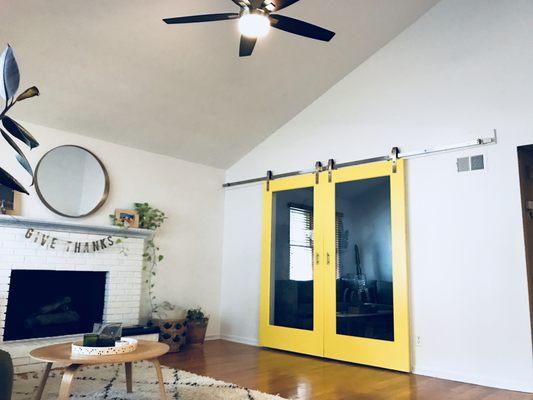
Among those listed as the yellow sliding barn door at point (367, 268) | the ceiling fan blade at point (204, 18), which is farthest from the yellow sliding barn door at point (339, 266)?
the ceiling fan blade at point (204, 18)

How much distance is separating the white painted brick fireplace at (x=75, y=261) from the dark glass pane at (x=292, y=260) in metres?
1.57

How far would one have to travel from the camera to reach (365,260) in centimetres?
442

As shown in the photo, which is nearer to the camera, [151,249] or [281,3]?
[281,3]

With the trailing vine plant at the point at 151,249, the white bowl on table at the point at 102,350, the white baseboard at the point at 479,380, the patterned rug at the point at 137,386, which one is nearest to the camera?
the white bowl on table at the point at 102,350

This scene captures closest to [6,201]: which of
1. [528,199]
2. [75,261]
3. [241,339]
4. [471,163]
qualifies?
[75,261]

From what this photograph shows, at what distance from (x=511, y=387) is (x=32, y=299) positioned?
4319 mm

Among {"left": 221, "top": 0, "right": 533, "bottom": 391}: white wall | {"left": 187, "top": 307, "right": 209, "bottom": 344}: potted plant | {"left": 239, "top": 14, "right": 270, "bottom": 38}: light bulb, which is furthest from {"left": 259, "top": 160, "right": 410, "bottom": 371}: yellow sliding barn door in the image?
{"left": 239, "top": 14, "right": 270, "bottom": 38}: light bulb

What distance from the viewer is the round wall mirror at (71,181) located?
432cm

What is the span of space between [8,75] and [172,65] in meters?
3.16

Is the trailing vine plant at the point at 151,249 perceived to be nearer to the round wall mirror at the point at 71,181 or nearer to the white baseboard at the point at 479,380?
the round wall mirror at the point at 71,181

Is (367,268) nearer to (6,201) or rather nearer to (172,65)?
(172,65)

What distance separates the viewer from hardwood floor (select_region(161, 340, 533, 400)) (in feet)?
10.5

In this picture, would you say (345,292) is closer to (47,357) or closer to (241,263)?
(241,263)

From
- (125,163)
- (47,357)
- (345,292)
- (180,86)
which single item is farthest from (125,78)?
(345,292)
